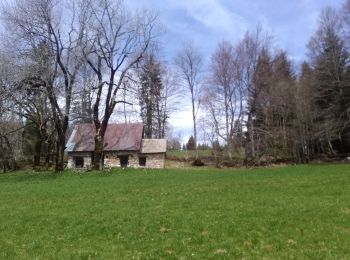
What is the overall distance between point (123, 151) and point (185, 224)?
42569 mm

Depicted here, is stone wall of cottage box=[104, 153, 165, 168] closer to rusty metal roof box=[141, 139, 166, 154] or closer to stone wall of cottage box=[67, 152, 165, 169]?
stone wall of cottage box=[67, 152, 165, 169]

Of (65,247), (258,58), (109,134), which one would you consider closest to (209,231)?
(65,247)

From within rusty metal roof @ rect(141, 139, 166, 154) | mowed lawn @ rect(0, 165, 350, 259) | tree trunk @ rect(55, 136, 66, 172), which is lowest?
mowed lawn @ rect(0, 165, 350, 259)

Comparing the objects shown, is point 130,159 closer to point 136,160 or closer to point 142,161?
point 136,160

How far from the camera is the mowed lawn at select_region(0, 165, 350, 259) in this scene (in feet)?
33.3

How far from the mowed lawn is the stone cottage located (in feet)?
112

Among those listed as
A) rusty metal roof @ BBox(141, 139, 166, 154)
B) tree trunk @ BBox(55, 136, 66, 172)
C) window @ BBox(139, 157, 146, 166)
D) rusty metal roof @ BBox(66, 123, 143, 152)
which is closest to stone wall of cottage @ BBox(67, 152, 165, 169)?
window @ BBox(139, 157, 146, 166)

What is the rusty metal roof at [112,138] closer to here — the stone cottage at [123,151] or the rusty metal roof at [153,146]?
the stone cottage at [123,151]

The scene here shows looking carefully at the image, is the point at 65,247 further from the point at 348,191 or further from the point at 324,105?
the point at 324,105

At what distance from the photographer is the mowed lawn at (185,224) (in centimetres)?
1016

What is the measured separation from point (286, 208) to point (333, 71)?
43620 millimetres

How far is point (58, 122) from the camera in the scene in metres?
40.3

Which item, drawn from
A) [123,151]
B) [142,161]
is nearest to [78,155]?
[123,151]

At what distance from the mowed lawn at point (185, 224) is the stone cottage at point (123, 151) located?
3406cm
